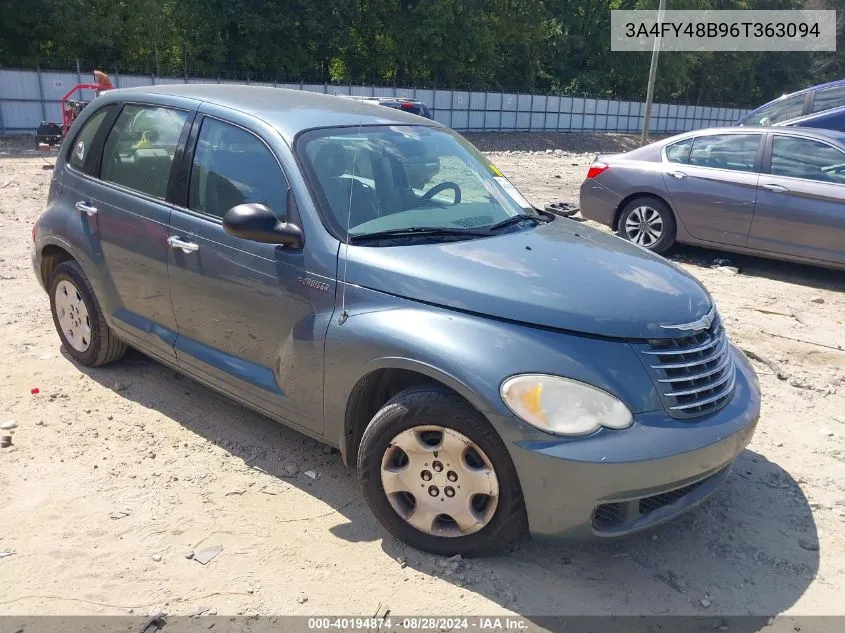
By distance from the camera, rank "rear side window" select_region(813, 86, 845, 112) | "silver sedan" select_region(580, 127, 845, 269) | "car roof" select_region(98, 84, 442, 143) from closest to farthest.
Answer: "car roof" select_region(98, 84, 442, 143)
"silver sedan" select_region(580, 127, 845, 269)
"rear side window" select_region(813, 86, 845, 112)

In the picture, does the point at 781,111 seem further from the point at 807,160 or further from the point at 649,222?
the point at 649,222

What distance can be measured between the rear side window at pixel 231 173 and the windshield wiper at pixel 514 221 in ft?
3.46

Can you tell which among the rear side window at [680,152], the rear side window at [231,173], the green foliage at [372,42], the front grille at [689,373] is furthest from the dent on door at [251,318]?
the green foliage at [372,42]

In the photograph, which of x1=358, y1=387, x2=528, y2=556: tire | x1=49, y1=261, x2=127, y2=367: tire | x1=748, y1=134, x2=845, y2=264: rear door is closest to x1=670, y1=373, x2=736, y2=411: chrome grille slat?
x1=358, y1=387, x2=528, y2=556: tire

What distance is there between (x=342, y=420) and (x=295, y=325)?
492 mm

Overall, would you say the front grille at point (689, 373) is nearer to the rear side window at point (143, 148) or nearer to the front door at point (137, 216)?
the front door at point (137, 216)

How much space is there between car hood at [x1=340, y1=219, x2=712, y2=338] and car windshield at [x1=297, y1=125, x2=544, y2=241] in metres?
0.21

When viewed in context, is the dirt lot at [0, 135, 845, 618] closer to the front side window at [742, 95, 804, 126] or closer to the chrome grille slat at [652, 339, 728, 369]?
the chrome grille slat at [652, 339, 728, 369]

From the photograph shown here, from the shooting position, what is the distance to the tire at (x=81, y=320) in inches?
179

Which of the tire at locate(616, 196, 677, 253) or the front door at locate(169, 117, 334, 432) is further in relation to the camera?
the tire at locate(616, 196, 677, 253)

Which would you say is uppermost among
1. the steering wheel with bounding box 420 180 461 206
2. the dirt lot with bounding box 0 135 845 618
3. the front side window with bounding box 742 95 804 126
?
the front side window with bounding box 742 95 804 126

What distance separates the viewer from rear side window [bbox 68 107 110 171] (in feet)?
14.9

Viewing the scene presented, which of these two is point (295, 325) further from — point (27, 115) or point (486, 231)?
point (27, 115)

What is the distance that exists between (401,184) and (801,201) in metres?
5.48
